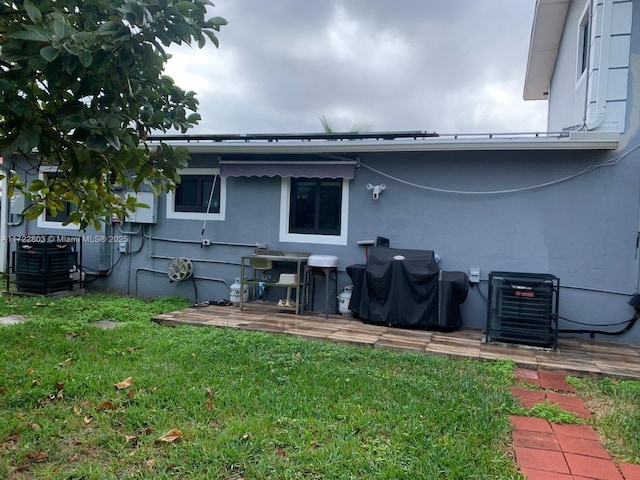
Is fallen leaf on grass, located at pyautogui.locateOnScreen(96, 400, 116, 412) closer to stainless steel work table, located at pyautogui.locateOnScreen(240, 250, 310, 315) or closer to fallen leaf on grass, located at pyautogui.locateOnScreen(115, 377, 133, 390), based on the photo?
fallen leaf on grass, located at pyautogui.locateOnScreen(115, 377, 133, 390)

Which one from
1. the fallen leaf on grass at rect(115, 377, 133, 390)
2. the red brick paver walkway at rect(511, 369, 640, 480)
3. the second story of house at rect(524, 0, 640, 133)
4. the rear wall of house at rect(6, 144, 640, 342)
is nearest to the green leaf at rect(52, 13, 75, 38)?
the fallen leaf on grass at rect(115, 377, 133, 390)

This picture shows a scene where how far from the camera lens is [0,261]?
323 inches

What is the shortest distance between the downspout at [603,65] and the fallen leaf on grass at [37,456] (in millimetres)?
6054

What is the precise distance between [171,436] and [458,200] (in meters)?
4.64

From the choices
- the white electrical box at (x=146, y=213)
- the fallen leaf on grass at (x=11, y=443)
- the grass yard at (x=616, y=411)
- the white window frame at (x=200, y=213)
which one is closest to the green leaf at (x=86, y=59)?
the fallen leaf on grass at (x=11, y=443)

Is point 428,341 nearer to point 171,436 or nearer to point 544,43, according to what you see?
point 171,436

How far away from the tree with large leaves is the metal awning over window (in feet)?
13.2

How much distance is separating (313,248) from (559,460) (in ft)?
14.6

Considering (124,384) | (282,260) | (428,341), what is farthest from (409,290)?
(124,384)

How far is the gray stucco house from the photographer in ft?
17.0

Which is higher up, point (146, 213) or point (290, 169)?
point (290, 169)

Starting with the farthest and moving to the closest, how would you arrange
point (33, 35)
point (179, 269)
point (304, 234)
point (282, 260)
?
point (179, 269) < point (304, 234) < point (282, 260) < point (33, 35)

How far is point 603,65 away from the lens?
202 inches

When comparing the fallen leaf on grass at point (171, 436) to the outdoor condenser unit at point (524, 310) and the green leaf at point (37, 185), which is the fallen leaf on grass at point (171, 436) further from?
the outdoor condenser unit at point (524, 310)
